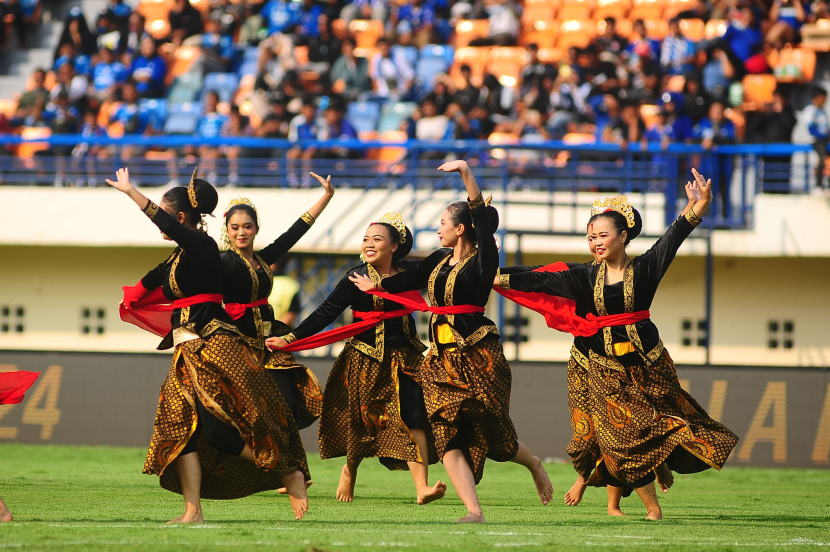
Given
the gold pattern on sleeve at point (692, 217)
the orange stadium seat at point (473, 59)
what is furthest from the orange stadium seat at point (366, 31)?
the gold pattern on sleeve at point (692, 217)

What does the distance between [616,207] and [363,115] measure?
10.5 meters

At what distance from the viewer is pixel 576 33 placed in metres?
18.8

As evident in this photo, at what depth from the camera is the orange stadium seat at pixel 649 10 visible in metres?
18.8

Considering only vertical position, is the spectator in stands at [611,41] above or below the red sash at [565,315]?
above

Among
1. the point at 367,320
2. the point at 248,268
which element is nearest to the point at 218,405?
the point at 248,268

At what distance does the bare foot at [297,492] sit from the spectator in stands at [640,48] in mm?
11408

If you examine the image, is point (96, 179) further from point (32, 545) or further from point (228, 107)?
point (32, 545)

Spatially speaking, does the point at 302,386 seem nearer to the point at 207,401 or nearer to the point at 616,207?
the point at 207,401

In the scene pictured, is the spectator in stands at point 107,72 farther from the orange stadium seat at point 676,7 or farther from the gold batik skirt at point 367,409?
the gold batik skirt at point 367,409

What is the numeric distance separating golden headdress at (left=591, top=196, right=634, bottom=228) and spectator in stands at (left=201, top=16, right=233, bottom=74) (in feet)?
41.5

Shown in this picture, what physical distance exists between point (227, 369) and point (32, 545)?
1.52m

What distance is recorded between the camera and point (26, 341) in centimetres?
1602

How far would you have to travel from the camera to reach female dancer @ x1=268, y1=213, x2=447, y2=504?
24.2 feet

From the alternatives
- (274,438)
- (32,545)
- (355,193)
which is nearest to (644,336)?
(274,438)
